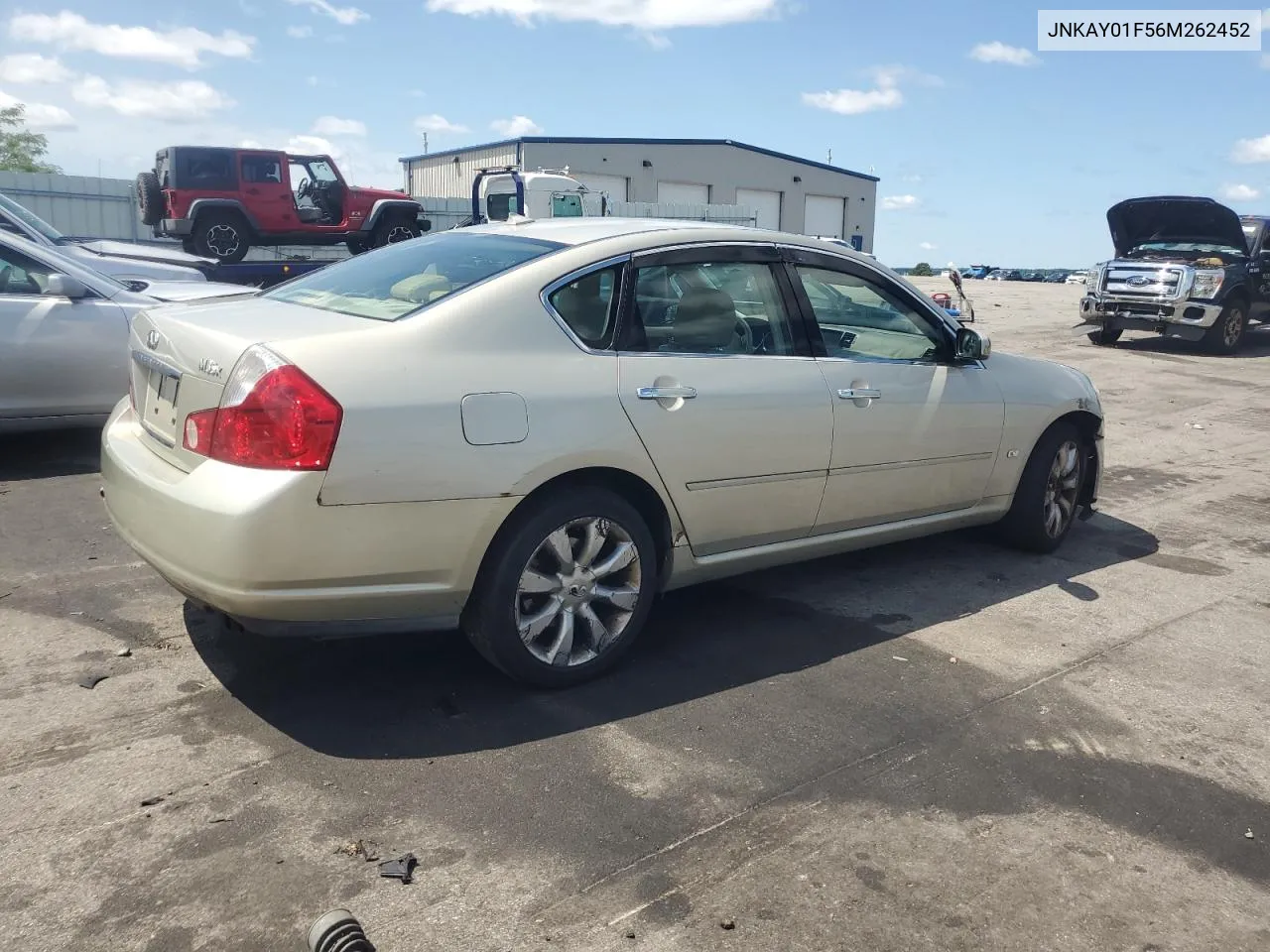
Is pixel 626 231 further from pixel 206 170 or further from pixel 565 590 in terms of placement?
pixel 206 170

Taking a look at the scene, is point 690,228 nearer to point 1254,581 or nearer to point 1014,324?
point 1254,581

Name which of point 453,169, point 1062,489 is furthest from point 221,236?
point 453,169

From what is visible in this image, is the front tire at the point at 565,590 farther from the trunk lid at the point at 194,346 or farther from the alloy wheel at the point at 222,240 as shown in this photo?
the alloy wheel at the point at 222,240

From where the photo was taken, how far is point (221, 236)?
61.0ft

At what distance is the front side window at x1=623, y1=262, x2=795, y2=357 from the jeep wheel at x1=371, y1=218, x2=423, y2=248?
54.5 ft

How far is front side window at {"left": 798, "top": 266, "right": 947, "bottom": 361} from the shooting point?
467cm

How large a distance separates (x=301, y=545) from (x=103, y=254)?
28.9 feet

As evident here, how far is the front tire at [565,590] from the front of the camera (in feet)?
12.0

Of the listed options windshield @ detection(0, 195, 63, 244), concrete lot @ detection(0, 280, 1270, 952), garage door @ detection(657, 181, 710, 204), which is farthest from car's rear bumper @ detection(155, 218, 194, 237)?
garage door @ detection(657, 181, 710, 204)

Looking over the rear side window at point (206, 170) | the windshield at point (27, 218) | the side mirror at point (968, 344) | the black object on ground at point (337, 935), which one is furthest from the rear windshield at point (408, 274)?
the rear side window at point (206, 170)

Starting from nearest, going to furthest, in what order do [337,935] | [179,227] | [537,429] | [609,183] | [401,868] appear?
1. [337,935]
2. [401,868]
3. [537,429]
4. [179,227]
5. [609,183]

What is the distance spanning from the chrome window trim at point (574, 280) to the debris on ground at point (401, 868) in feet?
5.85

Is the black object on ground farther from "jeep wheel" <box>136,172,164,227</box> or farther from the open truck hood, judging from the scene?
"jeep wheel" <box>136,172,164,227</box>

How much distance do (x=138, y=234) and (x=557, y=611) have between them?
2433 cm
